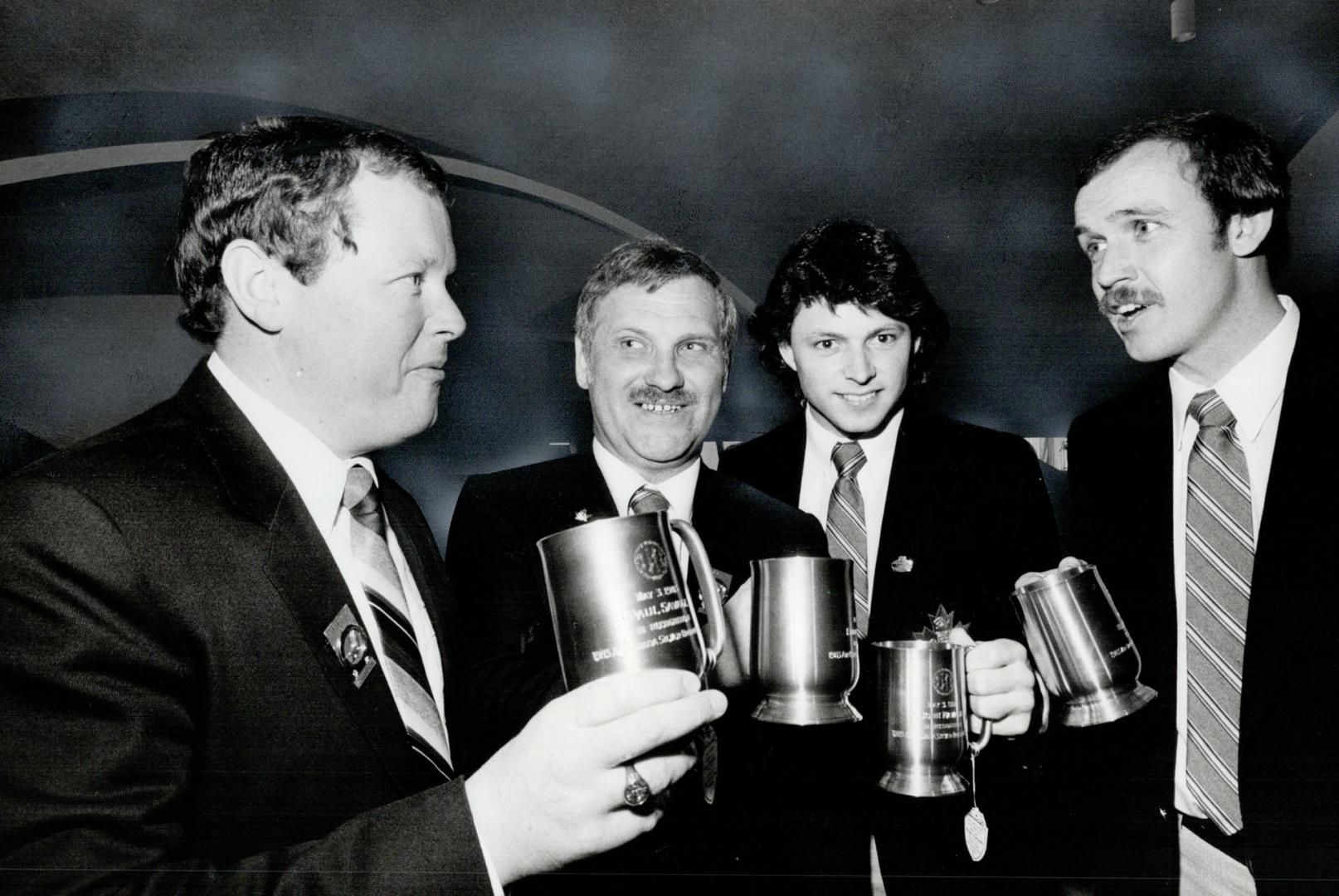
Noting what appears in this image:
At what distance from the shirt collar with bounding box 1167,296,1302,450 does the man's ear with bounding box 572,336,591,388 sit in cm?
145

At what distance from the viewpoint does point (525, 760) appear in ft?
2.86

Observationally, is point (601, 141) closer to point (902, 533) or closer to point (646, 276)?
point (646, 276)

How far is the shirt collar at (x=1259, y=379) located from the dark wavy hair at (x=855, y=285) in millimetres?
668

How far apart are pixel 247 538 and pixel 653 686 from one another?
618 mm

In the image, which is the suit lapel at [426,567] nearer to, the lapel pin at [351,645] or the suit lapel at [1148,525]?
the lapel pin at [351,645]

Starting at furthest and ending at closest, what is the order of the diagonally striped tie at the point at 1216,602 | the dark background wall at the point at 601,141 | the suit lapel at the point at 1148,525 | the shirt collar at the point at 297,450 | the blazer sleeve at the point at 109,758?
1. the dark background wall at the point at 601,141
2. the suit lapel at the point at 1148,525
3. the diagonally striped tie at the point at 1216,602
4. the shirt collar at the point at 297,450
5. the blazer sleeve at the point at 109,758

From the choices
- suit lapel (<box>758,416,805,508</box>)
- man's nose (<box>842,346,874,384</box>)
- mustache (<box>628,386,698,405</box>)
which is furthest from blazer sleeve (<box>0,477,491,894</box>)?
man's nose (<box>842,346,874,384</box>)

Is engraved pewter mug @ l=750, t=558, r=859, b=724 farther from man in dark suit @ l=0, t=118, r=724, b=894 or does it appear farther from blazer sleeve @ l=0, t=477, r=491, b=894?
blazer sleeve @ l=0, t=477, r=491, b=894

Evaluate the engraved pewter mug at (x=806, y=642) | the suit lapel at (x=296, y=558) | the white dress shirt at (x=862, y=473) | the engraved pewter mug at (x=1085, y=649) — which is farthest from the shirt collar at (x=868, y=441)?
the suit lapel at (x=296, y=558)

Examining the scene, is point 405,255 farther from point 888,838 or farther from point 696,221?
point 888,838

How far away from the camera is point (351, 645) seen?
3.57ft

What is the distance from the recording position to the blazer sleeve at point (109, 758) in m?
0.81

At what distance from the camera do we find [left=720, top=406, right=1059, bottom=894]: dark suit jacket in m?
1.73

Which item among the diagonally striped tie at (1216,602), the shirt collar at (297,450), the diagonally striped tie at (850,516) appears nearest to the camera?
the shirt collar at (297,450)
